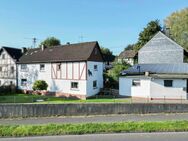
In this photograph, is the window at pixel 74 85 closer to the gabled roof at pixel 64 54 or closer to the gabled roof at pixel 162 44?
the gabled roof at pixel 64 54

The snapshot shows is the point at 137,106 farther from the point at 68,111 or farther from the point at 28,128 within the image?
the point at 28,128

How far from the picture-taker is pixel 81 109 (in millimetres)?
21469

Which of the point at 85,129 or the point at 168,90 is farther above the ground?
the point at 168,90

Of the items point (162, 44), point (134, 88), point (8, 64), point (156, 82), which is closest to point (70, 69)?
point (134, 88)

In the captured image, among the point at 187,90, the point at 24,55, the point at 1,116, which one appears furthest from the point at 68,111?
the point at 24,55

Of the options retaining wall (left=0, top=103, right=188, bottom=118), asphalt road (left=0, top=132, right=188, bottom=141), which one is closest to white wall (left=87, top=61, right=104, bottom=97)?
retaining wall (left=0, top=103, right=188, bottom=118)

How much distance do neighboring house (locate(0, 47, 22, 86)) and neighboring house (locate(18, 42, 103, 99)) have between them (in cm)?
410

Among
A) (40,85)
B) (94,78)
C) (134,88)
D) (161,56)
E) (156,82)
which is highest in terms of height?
(161,56)

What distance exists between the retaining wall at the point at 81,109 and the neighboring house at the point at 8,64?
30269 mm

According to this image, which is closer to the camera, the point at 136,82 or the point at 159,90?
the point at 159,90

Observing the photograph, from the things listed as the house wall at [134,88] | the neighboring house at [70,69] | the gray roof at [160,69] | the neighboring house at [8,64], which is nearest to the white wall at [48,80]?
the neighboring house at [70,69]

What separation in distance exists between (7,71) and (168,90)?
102 ft

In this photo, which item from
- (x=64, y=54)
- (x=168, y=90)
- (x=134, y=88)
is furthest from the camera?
(x=64, y=54)

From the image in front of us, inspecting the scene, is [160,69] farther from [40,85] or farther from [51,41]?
[51,41]
